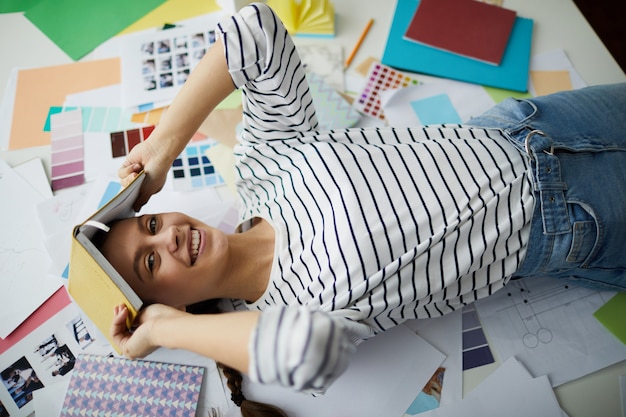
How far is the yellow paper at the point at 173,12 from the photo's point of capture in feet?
3.85

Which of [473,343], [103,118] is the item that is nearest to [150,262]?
[103,118]

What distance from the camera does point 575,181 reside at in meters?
0.78

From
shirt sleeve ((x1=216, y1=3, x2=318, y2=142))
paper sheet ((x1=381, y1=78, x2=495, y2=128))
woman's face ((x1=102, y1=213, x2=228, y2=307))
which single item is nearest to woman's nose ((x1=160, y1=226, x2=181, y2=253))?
woman's face ((x1=102, y1=213, x2=228, y2=307))

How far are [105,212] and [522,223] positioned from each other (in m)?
0.68

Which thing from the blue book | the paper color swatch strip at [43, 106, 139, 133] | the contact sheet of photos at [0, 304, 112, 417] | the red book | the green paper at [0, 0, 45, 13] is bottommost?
the contact sheet of photos at [0, 304, 112, 417]

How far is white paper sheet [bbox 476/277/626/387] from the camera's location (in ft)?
2.86

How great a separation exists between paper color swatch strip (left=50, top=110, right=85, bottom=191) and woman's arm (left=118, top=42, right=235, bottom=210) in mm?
298

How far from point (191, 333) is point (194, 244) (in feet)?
0.62

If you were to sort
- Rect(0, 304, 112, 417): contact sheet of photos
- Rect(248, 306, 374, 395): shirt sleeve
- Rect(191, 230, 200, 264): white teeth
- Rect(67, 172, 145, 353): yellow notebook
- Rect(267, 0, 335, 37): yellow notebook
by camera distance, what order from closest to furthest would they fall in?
Rect(248, 306, 374, 395): shirt sleeve < Rect(67, 172, 145, 353): yellow notebook < Rect(191, 230, 200, 264): white teeth < Rect(0, 304, 112, 417): contact sheet of photos < Rect(267, 0, 335, 37): yellow notebook

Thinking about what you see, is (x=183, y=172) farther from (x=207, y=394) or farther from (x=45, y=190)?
(x=207, y=394)

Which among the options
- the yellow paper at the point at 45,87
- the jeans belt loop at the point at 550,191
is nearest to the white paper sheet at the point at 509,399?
the jeans belt loop at the point at 550,191

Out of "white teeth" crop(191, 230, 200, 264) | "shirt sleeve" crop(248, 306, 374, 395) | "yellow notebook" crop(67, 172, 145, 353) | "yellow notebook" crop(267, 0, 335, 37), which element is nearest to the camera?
"shirt sleeve" crop(248, 306, 374, 395)

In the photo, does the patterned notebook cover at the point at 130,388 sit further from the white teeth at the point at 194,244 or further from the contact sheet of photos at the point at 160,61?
the contact sheet of photos at the point at 160,61

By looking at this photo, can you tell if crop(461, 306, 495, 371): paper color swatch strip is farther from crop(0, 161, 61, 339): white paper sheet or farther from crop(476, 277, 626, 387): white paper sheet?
crop(0, 161, 61, 339): white paper sheet
